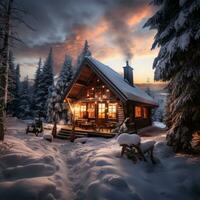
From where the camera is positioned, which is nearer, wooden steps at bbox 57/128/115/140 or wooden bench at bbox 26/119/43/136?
wooden steps at bbox 57/128/115/140

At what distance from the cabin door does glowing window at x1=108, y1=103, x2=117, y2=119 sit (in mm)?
609

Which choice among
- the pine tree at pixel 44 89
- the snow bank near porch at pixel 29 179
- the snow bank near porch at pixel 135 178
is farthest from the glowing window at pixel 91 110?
the pine tree at pixel 44 89

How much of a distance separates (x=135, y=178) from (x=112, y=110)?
13148 mm

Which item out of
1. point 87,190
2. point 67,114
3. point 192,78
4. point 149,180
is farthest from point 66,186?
point 67,114

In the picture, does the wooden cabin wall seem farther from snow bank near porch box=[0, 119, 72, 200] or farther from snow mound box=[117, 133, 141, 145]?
snow bank near porch box=[0, 119, 72, 200]

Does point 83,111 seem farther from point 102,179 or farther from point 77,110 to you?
point 102,179

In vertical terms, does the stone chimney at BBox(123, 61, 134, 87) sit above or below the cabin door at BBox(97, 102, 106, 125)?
above

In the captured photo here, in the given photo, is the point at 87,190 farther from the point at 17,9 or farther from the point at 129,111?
the point at 129,111

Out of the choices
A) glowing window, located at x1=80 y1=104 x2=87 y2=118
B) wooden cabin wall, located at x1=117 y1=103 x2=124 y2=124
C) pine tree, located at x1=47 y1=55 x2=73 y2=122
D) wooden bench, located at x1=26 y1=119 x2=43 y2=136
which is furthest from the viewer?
pine tree, located at x1=47 y1=55 x2=73 y2=122

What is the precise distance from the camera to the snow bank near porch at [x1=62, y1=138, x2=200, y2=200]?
530 cm

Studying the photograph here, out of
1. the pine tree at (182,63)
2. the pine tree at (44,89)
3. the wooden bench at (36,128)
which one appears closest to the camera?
the pine tree at (182,63)

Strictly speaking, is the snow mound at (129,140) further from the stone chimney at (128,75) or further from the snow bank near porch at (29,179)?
the stone chimney at (128,75)

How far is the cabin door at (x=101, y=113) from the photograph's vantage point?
64.3 feet

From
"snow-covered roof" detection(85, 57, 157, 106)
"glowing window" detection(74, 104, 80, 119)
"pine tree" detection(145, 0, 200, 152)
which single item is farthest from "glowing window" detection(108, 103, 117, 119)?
"pine tree" detection(145, 0, 200, 152)
